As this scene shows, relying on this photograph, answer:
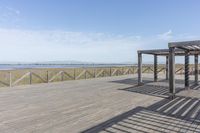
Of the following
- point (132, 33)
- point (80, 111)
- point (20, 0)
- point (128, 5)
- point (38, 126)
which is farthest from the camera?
point (132, 33)

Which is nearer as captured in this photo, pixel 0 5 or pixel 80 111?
pixel 80 111

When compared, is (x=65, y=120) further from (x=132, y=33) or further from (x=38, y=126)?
(x=132, y=33)

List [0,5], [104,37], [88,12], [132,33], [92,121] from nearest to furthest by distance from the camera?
[92,121]
[0,5]
[88,12]
[132,33]
[104,37]

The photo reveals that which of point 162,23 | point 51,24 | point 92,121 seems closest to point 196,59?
point 162,23

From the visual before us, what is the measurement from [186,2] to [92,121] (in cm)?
1138

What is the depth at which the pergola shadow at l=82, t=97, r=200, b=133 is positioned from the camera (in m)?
3.63

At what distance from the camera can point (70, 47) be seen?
42844 millimetres

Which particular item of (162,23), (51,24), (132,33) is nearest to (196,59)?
(162,23)

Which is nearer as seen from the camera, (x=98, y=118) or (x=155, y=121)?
(x=155, y=121)

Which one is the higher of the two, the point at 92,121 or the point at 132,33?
the point at 132,33

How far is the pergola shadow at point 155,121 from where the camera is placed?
3633mm

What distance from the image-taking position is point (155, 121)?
4.18 m

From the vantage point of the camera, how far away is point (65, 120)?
4.24 meters

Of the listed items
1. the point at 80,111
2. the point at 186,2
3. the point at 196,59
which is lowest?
the point at 80,111
